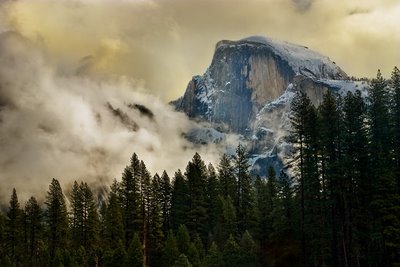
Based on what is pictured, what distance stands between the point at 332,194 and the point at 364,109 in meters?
9.48

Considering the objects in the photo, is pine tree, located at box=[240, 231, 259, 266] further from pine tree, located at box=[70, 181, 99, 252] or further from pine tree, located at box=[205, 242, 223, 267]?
pine tree, located at box=[70, 181, 99, 252]

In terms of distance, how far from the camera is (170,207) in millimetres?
88312

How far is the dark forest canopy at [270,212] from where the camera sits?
48688mm

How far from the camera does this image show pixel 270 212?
67312mm

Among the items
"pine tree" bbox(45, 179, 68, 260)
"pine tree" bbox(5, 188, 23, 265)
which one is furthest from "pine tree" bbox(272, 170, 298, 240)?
"pine tree" bbox(5, 188, 23, 265)

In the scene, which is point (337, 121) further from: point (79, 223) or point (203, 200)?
point (79, 223)

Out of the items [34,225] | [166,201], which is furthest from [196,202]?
[34,225]

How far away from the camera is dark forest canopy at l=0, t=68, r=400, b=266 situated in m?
48.7

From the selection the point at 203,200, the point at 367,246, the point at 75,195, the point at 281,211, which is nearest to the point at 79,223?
the point at 75,195

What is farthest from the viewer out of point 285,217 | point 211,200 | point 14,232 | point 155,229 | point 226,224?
point 14,232

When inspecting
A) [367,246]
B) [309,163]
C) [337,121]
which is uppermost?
[337,121]

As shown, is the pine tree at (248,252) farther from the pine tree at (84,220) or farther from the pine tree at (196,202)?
the pine tree at (84,220)

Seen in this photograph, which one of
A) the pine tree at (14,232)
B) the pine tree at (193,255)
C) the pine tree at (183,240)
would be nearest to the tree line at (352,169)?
the pine tree at (193,255)

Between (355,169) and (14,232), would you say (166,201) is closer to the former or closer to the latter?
(14,232)
